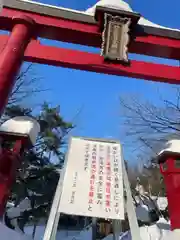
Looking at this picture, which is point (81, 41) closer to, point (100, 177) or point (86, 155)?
point (86, 155)

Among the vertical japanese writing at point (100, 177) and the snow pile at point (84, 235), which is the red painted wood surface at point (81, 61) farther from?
the snow pile at point (84, 235)

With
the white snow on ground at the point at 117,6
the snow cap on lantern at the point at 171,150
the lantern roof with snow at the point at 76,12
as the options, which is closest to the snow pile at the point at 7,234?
the snow cap on lantern at the point at 171,150

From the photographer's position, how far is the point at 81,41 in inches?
198

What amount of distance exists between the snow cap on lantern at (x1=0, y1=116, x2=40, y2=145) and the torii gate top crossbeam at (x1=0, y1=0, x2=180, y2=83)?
1.23m

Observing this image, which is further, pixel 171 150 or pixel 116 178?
pixel 171 150

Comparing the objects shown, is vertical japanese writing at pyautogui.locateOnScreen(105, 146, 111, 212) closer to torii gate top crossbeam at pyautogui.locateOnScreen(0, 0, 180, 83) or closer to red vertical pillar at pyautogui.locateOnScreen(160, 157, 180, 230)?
red vertical pillar at pyautogui.locateOnScreen(160, 157, 180, 230)

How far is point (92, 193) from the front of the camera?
239cm

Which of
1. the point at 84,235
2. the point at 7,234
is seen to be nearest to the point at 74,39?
the point at 7,234

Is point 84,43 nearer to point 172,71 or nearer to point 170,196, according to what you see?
point 172,71

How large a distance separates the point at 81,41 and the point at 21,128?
2.21m

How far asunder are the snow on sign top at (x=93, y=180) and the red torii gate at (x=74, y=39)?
197 centimetres

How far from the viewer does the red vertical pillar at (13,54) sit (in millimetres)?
3515

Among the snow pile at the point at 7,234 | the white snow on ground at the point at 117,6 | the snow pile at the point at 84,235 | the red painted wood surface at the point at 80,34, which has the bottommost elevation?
the snow pile at the point at 7,234

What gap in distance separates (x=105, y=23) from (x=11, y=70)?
2.07 metres
